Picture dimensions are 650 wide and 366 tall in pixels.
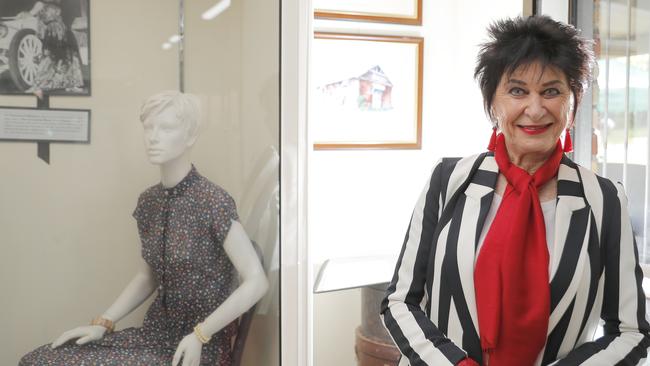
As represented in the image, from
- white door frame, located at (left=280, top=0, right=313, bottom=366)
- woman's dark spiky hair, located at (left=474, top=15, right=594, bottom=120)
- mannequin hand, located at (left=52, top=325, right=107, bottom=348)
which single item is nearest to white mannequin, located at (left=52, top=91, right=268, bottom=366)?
mannequin hand, located at (left=52, top=325, right=107, bottom=348)

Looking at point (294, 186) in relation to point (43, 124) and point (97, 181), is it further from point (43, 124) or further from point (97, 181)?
point (43, 124)

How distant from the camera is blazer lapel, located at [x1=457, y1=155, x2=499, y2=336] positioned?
116 centimetres

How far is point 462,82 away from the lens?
2.60 metres

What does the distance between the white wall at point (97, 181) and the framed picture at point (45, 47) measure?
0.02 metres

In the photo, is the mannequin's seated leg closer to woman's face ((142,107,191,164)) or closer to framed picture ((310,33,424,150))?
woman's face ((142,107,191,164))

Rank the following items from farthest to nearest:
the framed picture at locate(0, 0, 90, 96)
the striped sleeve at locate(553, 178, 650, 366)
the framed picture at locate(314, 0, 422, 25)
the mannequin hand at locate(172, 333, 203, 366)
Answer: the framed picture at locate(314, 0, 422, 25) → the mannequin hand at locate(172, 333, 203, 366) → the framed picture at locate(0, 0, 90, 96) → the striped sleeve at locate(553, 178, 650, 366)

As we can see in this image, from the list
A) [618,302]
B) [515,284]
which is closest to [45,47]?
[515,284]

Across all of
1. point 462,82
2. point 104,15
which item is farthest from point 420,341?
point 462,82

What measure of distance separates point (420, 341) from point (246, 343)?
52cm

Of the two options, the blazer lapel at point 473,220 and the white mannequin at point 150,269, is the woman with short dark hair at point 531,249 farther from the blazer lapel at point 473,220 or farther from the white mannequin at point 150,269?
the white mannequin at point 150,269

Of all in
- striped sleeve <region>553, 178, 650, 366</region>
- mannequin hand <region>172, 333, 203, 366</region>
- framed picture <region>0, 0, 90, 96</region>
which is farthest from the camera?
mannequin hand <region>172, 333, 203, 366</region>

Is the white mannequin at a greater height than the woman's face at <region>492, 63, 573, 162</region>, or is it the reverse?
the woman's face at <region>492, 63, 573, 162</region>

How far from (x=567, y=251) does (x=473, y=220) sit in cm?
17

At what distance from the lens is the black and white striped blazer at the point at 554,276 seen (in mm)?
1125
